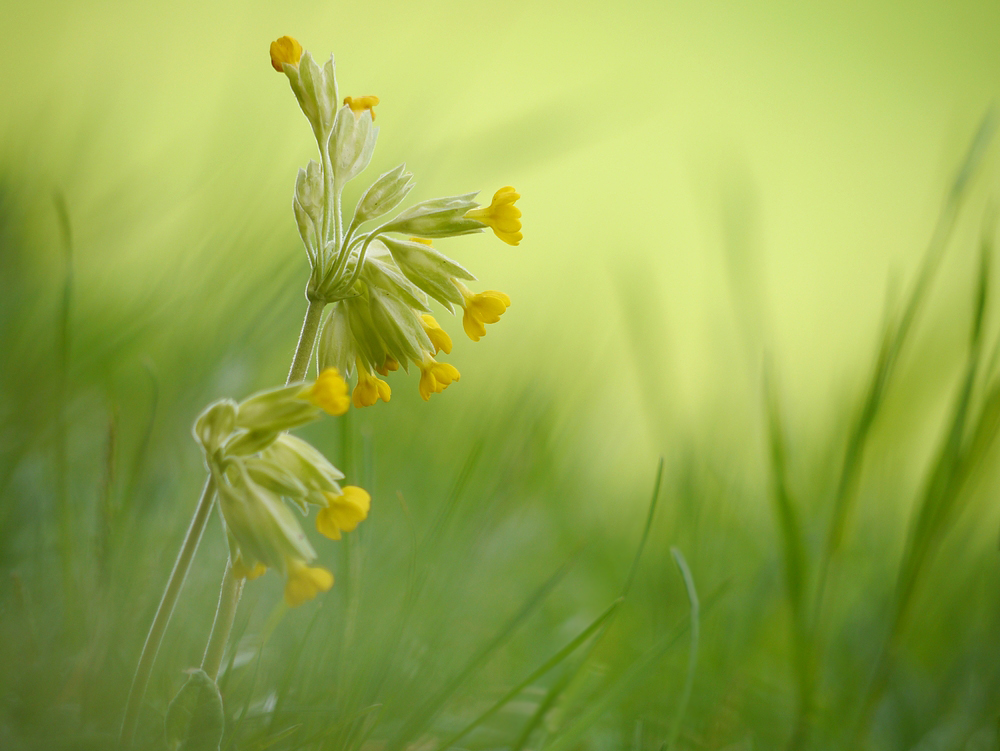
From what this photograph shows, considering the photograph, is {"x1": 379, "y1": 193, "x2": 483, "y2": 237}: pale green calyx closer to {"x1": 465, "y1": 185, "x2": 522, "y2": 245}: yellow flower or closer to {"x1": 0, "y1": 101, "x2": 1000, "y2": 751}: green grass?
{"x1": 465, "y1": 185, "x2": 522, "y2": 245}: yellow flower

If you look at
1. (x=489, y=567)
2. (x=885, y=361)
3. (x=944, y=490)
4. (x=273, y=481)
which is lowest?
(x=489, y=567)

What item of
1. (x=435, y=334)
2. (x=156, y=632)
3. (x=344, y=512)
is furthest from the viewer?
(x=435, y=334)

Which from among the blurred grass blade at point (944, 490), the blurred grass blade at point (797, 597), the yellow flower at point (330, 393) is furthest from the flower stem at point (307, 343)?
the blurred grass blade at point (944, 490)

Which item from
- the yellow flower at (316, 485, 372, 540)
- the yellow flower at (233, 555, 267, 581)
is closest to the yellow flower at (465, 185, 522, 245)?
the yellow flower at (316, 485, 372, 540)

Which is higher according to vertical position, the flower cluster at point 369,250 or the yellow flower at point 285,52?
the yellow flower at point 285,52

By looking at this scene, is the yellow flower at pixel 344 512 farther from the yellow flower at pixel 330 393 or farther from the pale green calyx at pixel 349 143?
the pale green calyx at pixel 349 143

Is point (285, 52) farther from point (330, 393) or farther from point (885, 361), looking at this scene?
point (885, 361)

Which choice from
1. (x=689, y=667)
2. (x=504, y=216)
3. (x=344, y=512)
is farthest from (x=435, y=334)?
(x=689, y=667)
